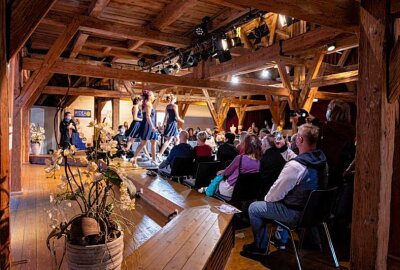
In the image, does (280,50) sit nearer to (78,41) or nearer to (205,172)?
(205,172)

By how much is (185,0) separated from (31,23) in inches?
94.5

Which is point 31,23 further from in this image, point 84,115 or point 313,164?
point 84,115

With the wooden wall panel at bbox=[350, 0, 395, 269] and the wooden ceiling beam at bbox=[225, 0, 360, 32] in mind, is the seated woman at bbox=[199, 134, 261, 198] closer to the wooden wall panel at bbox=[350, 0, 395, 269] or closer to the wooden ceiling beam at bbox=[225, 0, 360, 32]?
the wooden wall panel at bbox=[350, 0, 395, 269]

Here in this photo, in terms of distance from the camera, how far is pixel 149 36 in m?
4.64

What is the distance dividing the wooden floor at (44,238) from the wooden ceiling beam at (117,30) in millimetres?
2494

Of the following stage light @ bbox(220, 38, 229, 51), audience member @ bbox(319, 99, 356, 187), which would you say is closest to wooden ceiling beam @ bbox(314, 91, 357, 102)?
stage light @ bbox(220, 38, 229, 51)

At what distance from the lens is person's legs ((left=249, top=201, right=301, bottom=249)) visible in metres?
2.47

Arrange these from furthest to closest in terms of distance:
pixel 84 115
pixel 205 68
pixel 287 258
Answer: pixel 84 115 < pixel 205 68 < pixel 287 258

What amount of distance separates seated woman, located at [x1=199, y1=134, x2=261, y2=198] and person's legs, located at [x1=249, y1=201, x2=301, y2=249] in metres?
0.54

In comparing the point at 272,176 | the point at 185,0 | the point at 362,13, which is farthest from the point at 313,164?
the point at 185,0

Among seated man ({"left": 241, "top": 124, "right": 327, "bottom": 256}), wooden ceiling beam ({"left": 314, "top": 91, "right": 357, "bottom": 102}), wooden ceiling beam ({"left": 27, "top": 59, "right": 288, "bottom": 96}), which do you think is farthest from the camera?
wooden ceiling beam ({"left": 314, "top": 91, "right": 357, "bottom": 102})

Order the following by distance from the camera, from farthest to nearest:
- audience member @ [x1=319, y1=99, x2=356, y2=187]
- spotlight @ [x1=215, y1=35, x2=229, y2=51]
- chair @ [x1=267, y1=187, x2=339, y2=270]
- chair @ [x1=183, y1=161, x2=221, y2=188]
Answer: spotlight @ [x1=215, y1=35, x2=229, y2=51]
chair @ [x1=183, y1=161, x2=221, y2=188]
audience member @ [x1=319, y1=99, x2=356, y2=187]
chair @ [x1=267, y1=187, x2=339, y2=270]

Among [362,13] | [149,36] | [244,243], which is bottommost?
[244,243]

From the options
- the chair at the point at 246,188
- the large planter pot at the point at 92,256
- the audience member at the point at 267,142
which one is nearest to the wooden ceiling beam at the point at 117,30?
the audience member at the point at 267,142
